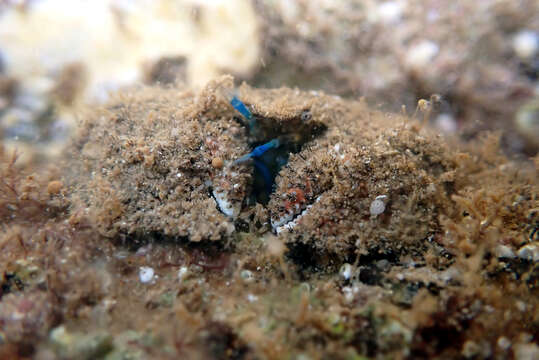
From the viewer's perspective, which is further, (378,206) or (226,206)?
(226,206)

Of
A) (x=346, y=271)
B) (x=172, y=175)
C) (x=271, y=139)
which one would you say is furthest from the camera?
(x=271, y=139)

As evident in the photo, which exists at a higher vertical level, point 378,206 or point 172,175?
point 378,206

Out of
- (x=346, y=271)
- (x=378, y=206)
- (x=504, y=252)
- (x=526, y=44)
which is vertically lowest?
(x=346, y=271)

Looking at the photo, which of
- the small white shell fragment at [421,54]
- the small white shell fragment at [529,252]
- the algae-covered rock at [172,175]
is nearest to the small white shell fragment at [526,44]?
the small white shell fragment at [421,54]

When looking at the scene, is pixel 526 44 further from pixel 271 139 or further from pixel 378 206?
pixel 271 139

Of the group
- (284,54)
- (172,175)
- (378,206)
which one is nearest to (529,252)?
(378,206)

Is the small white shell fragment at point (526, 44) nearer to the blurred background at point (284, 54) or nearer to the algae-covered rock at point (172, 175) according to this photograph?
the blurred background at point (284, 54)

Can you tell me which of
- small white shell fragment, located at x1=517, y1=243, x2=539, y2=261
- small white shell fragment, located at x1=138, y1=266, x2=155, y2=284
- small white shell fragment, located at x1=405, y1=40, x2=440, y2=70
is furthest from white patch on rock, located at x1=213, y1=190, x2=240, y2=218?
small white shell fragment, located at x1=405, y1=40, x2=440, y2=70

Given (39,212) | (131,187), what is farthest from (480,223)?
(39,212)
